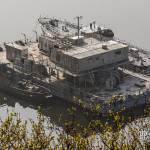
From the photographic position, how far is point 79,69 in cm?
5688

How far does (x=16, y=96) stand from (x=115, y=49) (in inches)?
517

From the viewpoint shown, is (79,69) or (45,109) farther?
(45,109)

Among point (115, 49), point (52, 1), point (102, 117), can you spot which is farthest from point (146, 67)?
point (52, 1)

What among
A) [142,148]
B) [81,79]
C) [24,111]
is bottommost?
[24,111]

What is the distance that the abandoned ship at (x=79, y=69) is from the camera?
185 feet

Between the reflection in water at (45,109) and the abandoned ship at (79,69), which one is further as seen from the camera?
the abandoned ship at (79,69)

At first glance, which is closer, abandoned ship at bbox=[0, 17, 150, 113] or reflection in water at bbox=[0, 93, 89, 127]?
reflection in water at bbox=[0, 93, 89, 127]

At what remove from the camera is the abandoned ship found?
56.3 meters

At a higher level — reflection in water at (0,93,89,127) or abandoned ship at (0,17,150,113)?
abandoned ship at (0,17,150,113)

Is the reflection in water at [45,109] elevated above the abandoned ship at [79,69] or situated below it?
below

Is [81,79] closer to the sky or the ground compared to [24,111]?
closer to the sky

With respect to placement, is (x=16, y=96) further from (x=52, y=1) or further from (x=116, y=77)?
(x=52, y=1)

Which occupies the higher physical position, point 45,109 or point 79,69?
point 79,69

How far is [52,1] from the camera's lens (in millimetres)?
99062
